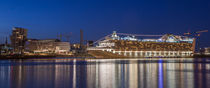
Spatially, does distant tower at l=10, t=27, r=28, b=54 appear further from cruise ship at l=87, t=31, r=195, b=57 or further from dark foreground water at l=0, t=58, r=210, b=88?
dark foreground water at l=0, t=58, r=210, b=88

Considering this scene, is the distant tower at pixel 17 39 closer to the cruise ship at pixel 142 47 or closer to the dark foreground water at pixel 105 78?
the cruise ship at pixel 142 47

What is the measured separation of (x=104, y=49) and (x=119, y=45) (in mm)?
6726

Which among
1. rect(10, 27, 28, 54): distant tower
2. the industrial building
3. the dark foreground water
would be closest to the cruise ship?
the dark foreground water

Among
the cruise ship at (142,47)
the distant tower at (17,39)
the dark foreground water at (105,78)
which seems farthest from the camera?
the distant tower at (17,39)

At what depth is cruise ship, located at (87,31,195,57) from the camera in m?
79.1

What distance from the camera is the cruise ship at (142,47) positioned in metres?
79.1

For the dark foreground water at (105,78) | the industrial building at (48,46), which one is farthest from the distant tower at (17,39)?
the dark foreground water at (105,78)

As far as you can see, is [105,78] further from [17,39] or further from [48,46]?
[48,46]

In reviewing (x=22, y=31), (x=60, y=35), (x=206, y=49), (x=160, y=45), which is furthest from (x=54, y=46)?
(x=206, y=49)

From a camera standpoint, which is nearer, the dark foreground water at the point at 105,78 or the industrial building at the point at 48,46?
the dark foreground water at the point at 105,78

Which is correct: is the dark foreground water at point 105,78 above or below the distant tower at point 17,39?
below

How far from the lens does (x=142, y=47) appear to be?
8788 centimetres

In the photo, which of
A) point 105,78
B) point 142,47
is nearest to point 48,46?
point 142,47

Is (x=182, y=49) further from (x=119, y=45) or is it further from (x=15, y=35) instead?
(x=15, y=35)
